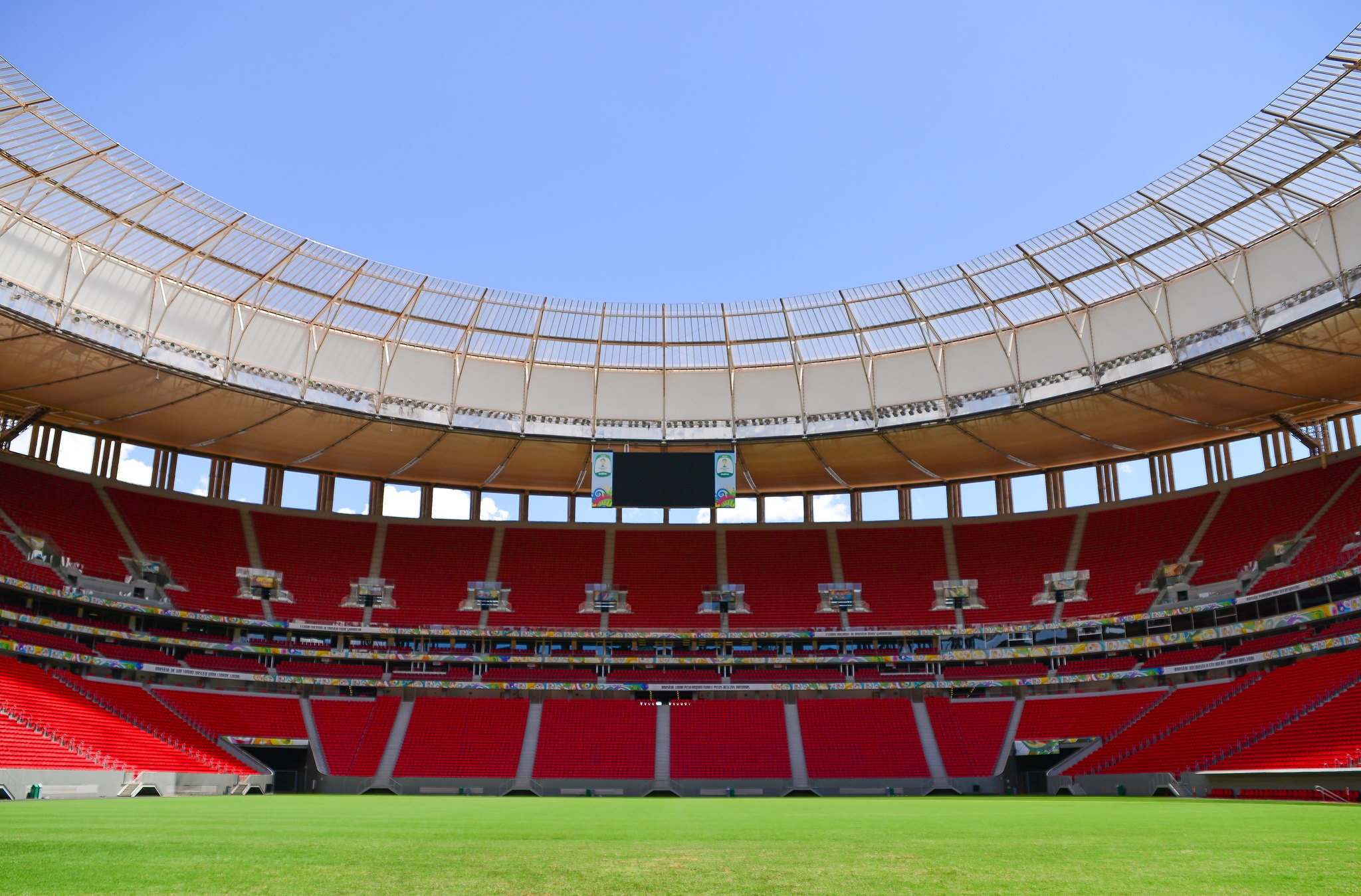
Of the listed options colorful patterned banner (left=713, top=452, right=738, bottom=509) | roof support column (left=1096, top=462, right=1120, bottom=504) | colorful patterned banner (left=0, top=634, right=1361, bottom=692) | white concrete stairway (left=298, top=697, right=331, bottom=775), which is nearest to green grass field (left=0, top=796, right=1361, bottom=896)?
white concrete stairway (left=298, top=697, right=331, bottom=775)

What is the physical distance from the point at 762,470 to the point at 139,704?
3113 cm

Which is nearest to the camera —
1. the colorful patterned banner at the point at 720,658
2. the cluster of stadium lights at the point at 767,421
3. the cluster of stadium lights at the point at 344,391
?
the colorful patterned banner at the point at 720,658

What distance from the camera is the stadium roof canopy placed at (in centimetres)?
3362

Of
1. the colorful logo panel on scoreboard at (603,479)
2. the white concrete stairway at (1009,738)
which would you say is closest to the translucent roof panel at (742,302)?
the colorful logo panel on scoreboard at (603,479)

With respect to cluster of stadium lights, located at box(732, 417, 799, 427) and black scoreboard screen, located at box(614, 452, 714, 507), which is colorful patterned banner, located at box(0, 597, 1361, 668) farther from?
cluster of stadium lights, located at box(732, 417, 799, 427)

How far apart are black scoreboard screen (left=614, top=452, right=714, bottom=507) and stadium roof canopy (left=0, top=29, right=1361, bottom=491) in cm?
162

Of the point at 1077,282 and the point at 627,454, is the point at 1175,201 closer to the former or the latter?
the point at 1077,282

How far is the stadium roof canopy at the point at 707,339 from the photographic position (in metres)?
33.6

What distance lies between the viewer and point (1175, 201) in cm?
3556

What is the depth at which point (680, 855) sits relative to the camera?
938cm

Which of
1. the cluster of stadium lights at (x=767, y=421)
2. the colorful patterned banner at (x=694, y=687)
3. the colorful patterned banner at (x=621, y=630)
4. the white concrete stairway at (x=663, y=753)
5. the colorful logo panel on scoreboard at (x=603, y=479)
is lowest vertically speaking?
the white concrete stairway at (x=663, y=753)

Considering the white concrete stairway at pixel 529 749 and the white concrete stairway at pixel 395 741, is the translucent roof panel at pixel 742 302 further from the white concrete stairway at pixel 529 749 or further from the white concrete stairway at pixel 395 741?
the white concrete stairway at pixel 395 741

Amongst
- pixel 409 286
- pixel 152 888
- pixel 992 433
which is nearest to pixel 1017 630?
pixel 992 433

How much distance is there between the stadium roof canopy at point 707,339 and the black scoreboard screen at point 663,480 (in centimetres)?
162
